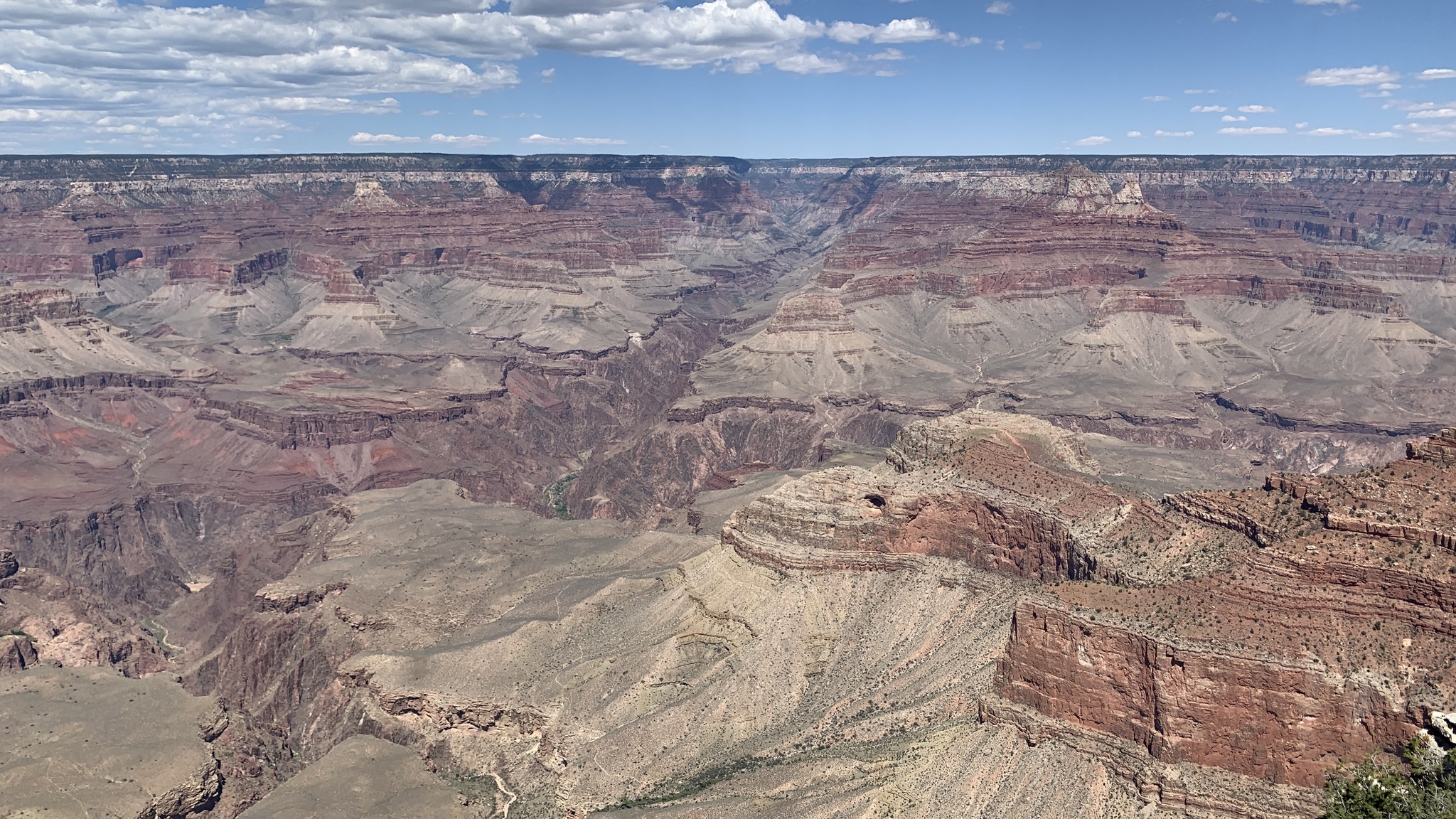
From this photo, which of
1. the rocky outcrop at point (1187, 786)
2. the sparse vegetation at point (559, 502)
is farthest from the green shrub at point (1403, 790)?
the sparse vegetation at point (559, 502)

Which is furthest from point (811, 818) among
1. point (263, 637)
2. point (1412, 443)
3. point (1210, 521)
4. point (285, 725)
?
point (263, 637)

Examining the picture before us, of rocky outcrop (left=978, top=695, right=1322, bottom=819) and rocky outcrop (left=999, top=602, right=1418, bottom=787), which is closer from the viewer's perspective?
rocky outcrop (left=999, top=602, right=1418, bottom=787)

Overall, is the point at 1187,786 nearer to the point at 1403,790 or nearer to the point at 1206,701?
the point at 1206,701

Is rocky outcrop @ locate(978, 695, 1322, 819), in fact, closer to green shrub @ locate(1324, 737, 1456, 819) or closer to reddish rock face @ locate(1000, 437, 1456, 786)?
reddish rock face @ locate(1000, 437, 1456, 786)

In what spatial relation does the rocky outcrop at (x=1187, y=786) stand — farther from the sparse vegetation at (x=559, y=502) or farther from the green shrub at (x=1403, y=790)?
the sparse vegetation at (x=559, y=502)

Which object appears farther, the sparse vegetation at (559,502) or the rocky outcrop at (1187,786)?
the sparse vegetation at (559,502)

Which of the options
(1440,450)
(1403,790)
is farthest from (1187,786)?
(1440,450)

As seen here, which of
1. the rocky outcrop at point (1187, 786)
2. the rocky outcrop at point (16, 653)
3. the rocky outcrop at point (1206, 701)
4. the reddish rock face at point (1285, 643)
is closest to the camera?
the rocky outcrop at point (1206, 701)

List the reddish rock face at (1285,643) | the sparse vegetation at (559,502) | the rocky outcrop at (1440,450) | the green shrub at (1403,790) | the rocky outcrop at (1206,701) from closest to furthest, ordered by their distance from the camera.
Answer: the green shrub at (1403,790) → the rocky outcrop at (1206,701) → the reddish rock face at (1285,643) → the rocky outcrop at (1440,450) → the sparse vegetation at (559,502)

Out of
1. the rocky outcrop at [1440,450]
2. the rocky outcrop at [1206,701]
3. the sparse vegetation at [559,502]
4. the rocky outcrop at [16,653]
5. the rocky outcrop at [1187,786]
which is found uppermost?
the rocky outcrop at [1440,450]

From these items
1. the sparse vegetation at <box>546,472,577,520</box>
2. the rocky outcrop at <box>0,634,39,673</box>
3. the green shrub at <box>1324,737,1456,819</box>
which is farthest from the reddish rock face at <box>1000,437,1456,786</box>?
the sparse vegetation at <box>546,472,577,520</box>

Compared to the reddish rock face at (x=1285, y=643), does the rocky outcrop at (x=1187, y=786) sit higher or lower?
lower

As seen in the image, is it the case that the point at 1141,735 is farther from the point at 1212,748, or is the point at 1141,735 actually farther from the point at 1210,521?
the point at 1210,521
